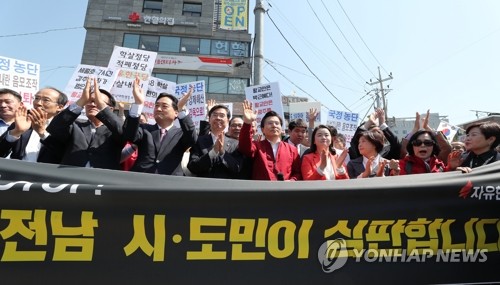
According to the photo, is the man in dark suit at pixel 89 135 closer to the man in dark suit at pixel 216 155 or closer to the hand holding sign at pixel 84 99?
the hand holding sign at pixel 84 99

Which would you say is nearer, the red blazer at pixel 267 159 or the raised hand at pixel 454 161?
the raised hand at pixel 454 161

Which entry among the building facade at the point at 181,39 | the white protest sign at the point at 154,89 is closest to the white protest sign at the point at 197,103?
the white protest sign at the point at 154,89

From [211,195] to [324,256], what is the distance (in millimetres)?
772

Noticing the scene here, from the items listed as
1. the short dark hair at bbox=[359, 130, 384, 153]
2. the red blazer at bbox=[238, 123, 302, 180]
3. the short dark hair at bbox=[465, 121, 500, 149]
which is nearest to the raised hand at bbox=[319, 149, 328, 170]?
the red blazer at bbox=[238, 123, 302, 180]

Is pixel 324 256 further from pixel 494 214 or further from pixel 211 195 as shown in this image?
pixel 494 214

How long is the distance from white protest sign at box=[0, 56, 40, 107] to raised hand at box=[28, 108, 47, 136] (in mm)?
2775

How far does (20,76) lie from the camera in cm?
495

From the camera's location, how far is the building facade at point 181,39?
23250 mm

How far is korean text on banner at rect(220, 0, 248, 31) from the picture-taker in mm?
23094

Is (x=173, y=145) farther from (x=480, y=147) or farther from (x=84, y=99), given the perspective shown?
→ (x=480, y=147)

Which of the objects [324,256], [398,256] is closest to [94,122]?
[324,256]

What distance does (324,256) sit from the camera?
1.98m

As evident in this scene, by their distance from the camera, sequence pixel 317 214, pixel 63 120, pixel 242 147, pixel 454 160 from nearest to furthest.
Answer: pixel 317 214
pixel 63 120
pixel 454 160
pixel 242 147

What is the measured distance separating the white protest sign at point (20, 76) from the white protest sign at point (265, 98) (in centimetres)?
337
